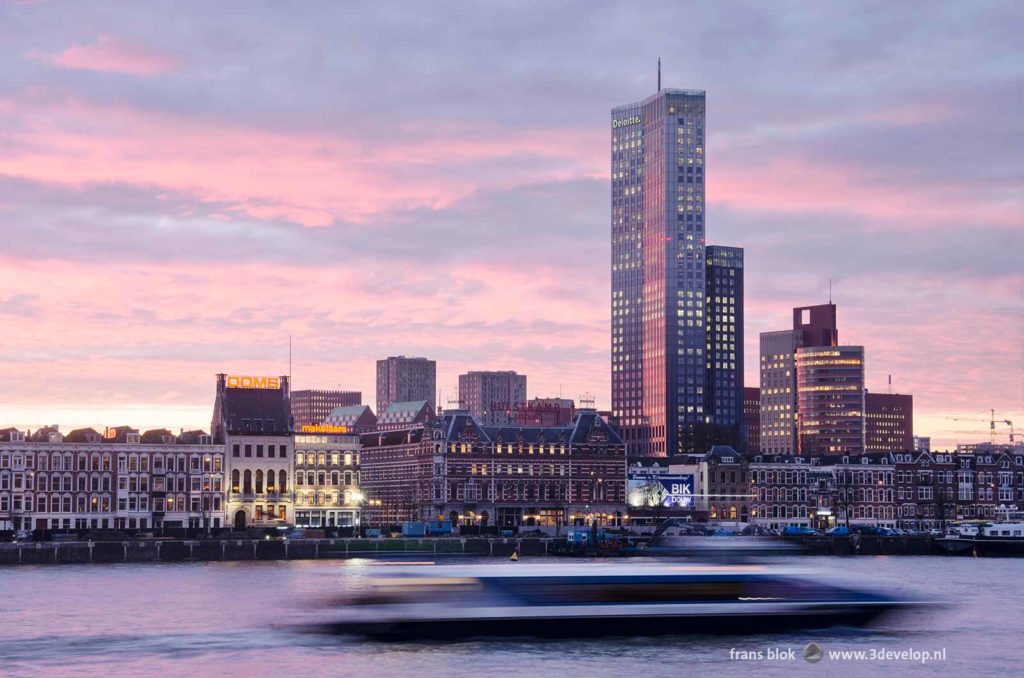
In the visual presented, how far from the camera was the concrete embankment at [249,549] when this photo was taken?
168000 millimetres

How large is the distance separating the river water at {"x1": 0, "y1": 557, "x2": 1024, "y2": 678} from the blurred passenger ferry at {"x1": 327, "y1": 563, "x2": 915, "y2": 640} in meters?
0.95

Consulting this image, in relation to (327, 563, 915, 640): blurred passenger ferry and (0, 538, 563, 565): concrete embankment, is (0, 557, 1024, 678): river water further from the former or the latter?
(0, 538, 563, 565): concrete embankment

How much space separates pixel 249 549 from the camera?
180 m

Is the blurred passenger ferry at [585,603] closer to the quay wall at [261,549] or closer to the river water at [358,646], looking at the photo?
the river water at [358,646]

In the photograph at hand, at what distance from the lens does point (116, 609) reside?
332 ft

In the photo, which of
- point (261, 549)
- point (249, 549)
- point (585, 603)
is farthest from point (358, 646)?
point (249, 549)

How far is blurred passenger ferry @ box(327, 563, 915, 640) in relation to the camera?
255 ft

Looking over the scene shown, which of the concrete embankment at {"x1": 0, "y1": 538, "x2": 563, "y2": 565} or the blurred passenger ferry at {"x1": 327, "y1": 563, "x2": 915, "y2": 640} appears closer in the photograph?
the blurred passenger ferry at {"x1": 327, "y1": 563, "x2": 915, "y2": 640}

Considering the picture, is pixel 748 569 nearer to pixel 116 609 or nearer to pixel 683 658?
pixel 683 658

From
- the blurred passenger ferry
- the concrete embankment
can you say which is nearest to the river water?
the blurred passenger ferry

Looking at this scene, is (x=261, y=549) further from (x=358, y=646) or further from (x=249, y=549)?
(x=358, y=646)

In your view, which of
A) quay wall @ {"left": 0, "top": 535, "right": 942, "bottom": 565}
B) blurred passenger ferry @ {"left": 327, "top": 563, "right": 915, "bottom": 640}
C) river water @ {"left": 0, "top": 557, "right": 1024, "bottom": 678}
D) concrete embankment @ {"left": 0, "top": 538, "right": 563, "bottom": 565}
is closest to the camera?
river water @ {"left": 0, "top": 557, "right": 1024, "bottom": 678}

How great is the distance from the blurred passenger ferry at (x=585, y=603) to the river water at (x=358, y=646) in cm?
95

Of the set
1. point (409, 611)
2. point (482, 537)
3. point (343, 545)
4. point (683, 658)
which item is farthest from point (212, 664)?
point (482, 537)
